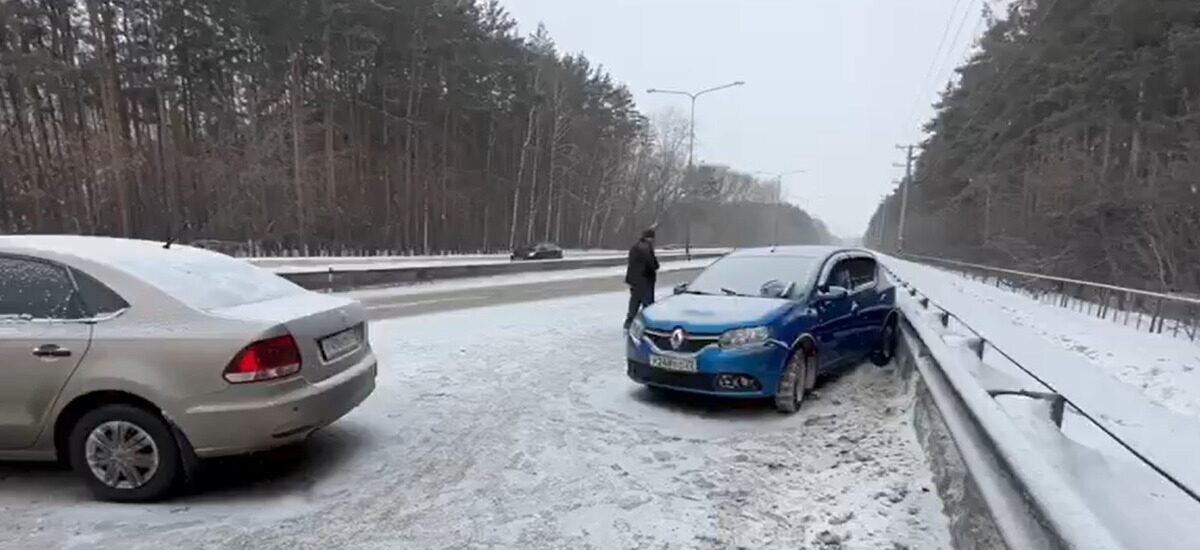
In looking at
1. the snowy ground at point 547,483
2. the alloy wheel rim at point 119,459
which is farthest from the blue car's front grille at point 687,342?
the alloy wheel rim at point 119,459

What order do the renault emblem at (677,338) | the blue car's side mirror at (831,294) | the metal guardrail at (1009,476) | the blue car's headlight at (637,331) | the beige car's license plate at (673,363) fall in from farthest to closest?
the blue car's side mirror at (831,294)
the blue car's headlight at (637,331)
the renault emblem at (677,338)
the beige car's license plate at (673,363)
the metal guardrail at (1009,476)

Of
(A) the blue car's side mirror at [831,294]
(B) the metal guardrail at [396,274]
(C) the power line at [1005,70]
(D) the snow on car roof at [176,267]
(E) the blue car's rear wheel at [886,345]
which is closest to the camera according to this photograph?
(D) the snow on car roof at [176,267]

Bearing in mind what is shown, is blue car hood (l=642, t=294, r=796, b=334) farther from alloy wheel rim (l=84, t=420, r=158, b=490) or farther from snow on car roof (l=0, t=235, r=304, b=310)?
alloy wheel rim (l=84, t=420, r=158, b=490)

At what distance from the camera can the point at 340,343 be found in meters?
4.87

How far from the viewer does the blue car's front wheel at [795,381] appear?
6.40 meters

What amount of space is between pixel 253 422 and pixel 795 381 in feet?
15.3

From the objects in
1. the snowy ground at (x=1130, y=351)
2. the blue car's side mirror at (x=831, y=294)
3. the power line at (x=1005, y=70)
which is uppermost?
the power line at (x=1005, y=70)

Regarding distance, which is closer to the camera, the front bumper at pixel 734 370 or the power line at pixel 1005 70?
the front bumper at pixel 734 370

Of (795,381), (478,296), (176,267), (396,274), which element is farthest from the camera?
(396,274)

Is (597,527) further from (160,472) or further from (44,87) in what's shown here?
(44,87)

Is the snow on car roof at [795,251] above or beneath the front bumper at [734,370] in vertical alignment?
above

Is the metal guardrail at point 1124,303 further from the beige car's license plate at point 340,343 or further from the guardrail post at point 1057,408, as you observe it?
the beige car's license plate at point 340,343

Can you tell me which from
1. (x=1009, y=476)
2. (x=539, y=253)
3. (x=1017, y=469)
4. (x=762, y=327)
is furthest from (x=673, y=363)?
(x=539, y=253)

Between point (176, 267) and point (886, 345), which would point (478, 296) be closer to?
point (886, 345)
